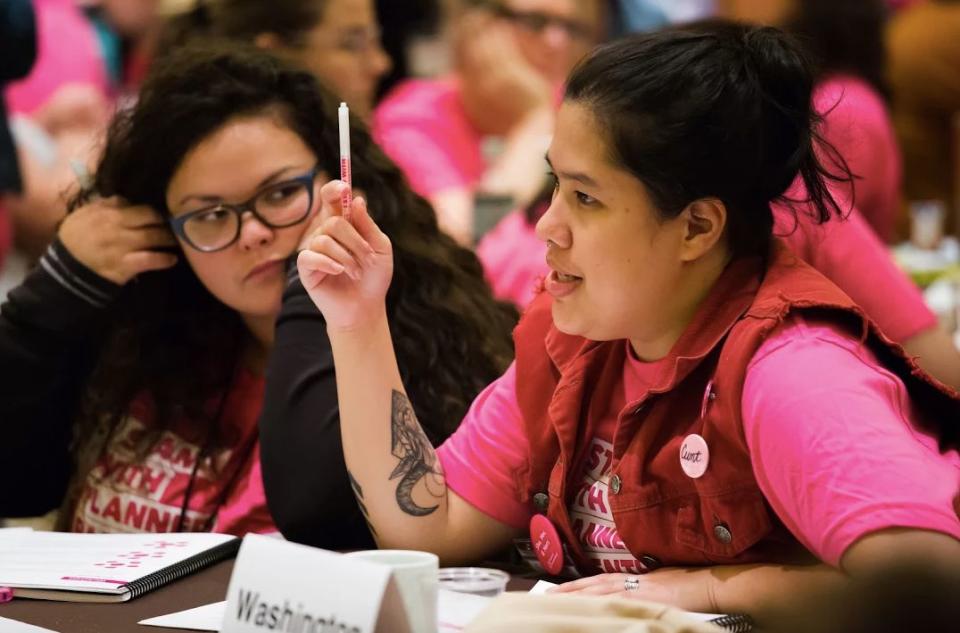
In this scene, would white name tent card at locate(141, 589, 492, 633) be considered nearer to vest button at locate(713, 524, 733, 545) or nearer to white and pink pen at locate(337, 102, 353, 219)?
vest button at locate(713, 524, 733, 545)

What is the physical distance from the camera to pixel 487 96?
509 centimetres

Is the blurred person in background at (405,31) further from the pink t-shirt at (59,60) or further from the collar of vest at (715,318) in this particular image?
the collar of vest at (715,318)

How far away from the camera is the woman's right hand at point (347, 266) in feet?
5.79

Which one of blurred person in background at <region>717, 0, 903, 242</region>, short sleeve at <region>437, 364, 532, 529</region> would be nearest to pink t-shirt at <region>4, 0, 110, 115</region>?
blurred person in background at <region>717, 0, 903, 242</region>

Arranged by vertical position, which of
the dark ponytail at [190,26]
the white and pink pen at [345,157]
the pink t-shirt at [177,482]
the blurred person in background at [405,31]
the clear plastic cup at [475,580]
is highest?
the blurred person in background at [405,31]

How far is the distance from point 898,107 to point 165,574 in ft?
16.5

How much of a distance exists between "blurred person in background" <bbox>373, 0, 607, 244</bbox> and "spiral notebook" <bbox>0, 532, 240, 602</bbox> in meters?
3.10

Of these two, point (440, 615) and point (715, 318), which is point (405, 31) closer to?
point (715, 318)

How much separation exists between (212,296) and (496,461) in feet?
2.62

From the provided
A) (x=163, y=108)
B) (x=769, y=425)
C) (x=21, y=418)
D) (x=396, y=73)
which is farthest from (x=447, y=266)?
(x=396, y=73)

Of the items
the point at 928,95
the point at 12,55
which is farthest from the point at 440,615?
the point at 928,95

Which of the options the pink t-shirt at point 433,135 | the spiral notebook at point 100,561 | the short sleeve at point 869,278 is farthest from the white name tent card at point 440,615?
the pink t-shirt at point 433,135

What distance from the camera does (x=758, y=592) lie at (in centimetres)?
148

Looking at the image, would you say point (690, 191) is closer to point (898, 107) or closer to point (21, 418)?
point (21, 418)
